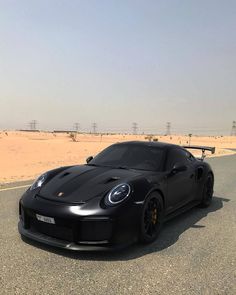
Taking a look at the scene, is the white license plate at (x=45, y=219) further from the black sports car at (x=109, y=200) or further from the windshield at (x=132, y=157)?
the windshield at (x=132, y=157)

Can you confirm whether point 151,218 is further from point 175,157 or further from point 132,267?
point 175,157

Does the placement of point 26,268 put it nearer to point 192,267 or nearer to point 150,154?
point 192,267

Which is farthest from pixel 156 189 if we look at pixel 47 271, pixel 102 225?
pixel 47 271

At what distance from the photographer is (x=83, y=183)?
5605 mm

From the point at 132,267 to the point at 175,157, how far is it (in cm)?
272

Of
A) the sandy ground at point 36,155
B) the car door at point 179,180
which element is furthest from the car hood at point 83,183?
the sandy ground at point 36,155

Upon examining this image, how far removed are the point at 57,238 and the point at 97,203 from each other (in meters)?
0.63

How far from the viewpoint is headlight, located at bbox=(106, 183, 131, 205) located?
5195 mm

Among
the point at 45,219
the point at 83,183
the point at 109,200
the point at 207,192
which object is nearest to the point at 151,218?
the point at 109,200

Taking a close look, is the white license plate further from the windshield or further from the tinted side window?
the tinted side window

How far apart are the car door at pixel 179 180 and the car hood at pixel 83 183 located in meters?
0.59

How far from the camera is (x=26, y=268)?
15.1 feet

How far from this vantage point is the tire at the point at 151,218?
549 cm

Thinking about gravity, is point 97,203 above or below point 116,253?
above
